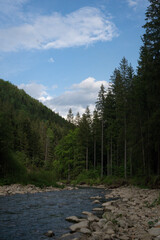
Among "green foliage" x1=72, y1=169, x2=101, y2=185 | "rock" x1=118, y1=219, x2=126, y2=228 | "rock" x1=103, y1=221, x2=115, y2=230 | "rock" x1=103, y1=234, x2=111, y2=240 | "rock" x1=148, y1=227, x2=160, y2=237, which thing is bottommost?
"green foliage" x1=72, y1=169, x2=101, y2=185

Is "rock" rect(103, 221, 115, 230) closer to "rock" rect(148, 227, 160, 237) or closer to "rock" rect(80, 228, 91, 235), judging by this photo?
"rock" rect(80, 228, 91, 235)

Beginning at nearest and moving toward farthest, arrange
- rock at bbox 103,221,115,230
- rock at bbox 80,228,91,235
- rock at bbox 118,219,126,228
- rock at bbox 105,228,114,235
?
1. rock at bbox 105,228,114,235
2. rock at bbox 80,228,91,235
3. rock at bbox 103,221,115,230
4. rock at bbox 118,219,126,228

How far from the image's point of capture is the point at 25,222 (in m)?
7.64

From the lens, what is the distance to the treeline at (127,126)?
50.6 feet

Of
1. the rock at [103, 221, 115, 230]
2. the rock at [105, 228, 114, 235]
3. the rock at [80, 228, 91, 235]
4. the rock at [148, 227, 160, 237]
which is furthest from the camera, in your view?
the rock at [103, 221, 115, 230]

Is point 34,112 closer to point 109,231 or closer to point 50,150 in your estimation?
point 50,150

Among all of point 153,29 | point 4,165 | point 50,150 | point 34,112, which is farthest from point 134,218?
point 34,112

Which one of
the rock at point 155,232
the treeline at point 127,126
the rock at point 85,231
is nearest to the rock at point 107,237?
the rock at point 85,231

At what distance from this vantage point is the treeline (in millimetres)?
15430

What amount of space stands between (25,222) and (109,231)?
3.29m

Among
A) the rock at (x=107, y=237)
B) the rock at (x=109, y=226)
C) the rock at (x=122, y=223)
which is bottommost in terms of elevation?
the rock at (x=122, y=223)

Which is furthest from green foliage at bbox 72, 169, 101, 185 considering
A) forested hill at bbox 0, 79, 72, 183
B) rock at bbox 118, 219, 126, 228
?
rock at bbox 118, 219, 126, 228

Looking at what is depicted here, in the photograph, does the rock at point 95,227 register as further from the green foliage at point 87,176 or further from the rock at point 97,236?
the green foliage at point 87,176

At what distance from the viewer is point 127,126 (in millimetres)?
26469
